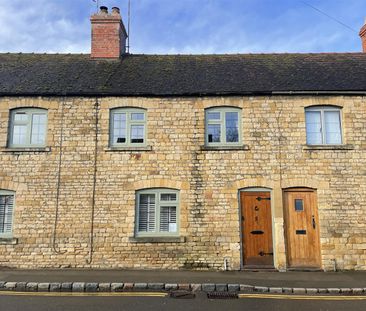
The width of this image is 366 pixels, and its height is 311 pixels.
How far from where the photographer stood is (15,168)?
12477mm

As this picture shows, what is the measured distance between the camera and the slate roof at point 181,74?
12.9m

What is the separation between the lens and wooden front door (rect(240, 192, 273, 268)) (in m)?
12.0

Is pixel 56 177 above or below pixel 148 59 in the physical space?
below

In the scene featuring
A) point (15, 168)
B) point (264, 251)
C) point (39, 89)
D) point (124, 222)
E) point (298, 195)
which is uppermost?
point (39, 89)

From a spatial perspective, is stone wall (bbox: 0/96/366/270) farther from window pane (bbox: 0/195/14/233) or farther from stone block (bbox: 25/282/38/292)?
stone block (bbox: 25/282/38/292)

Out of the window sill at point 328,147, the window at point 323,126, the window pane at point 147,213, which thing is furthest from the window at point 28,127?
the window at point 323,126

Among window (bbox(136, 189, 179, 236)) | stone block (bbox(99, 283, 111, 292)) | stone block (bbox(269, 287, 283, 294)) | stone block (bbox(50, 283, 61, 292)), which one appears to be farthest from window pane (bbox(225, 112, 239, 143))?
stone block (bbox(50, 283, 61, 292))

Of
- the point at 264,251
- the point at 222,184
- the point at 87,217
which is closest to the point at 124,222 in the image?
the point at 87,217

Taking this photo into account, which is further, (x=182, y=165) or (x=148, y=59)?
(x=148, y=59)

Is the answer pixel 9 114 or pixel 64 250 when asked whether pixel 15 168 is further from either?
pixel 64 250

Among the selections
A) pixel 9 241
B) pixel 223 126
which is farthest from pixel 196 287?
pixel 9 241

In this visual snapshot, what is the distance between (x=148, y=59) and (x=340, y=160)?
27.6 feet

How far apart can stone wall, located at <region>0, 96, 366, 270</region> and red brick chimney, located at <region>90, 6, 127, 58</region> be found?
11.1 feet

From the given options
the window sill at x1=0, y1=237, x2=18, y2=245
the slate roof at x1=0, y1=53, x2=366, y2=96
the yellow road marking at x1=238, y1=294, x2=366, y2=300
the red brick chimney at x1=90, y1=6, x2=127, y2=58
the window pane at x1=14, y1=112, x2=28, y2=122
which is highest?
the red brick chimney at x1=90, y1=6, x2=127, y2=58
